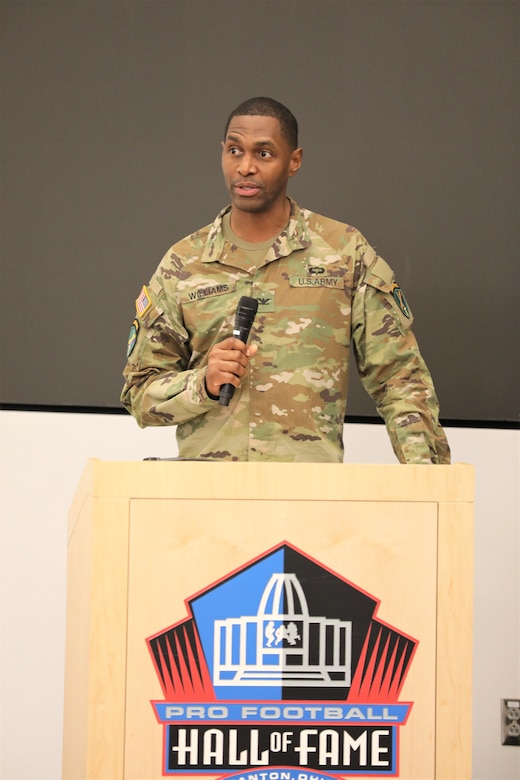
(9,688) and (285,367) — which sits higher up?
(285,367)

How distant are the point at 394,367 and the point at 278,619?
94 cm

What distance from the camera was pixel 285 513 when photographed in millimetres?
1479

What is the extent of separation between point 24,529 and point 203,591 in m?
1.76

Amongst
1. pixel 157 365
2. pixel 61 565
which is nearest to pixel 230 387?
pixel 157 365

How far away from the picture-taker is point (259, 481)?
4.87 feet

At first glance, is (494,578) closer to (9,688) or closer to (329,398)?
(329,398)

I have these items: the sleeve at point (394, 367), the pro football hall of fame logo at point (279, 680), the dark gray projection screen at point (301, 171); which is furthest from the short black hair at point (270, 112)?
the pro football hall of fame logo at point (279, 680)

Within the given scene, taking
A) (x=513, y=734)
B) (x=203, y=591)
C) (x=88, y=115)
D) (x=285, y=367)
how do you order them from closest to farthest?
(x=203, y=591)
(x=285, y=367)
(x=513, y=734)
(x=88, y=115)

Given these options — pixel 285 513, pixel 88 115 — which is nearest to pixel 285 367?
pixel 285 513

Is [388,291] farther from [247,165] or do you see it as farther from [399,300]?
[247,165]

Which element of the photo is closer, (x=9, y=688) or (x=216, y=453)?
(x=216, y=453)

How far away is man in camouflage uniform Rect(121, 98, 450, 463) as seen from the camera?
7.51ft

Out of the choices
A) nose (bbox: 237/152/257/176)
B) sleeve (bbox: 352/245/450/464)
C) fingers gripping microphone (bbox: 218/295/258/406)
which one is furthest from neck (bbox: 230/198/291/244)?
fingers gripping microphone (bbox: 218/295/258/406)

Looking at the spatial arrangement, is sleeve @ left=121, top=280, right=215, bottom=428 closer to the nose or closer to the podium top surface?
the nose
